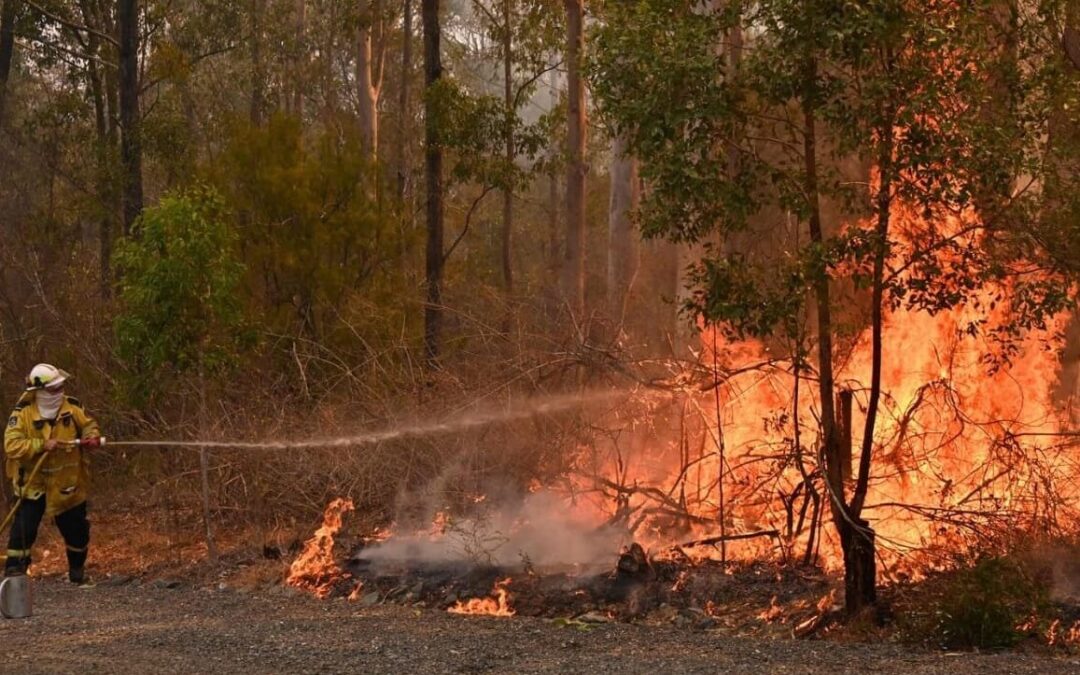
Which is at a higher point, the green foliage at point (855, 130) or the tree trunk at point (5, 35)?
the tree trunk at point (5, 35)

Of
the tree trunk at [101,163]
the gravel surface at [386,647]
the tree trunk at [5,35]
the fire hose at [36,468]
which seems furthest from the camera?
the tree trunk at [5,35]

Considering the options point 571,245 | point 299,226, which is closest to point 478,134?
point 571,245

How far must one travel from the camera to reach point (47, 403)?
10.9 meters

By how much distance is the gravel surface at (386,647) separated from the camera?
26.7 ft

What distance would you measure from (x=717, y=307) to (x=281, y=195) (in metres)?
9.88

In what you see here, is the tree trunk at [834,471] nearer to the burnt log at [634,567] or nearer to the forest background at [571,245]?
the forest background at [571,245]

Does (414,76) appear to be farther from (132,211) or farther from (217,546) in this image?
(217,546)

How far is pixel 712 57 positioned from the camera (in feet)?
29.1

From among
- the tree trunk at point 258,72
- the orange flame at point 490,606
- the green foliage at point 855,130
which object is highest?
the tree trunk at point 258,72

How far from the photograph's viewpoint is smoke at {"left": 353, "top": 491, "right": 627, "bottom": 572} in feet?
37.9

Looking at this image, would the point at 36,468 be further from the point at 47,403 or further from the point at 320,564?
the point at 320,564

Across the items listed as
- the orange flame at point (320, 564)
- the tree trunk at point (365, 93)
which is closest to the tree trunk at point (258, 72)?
the tree trunk at point (365, 93)

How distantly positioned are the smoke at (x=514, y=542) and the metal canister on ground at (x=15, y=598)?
304 centimetres

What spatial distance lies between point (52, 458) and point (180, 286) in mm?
1886
